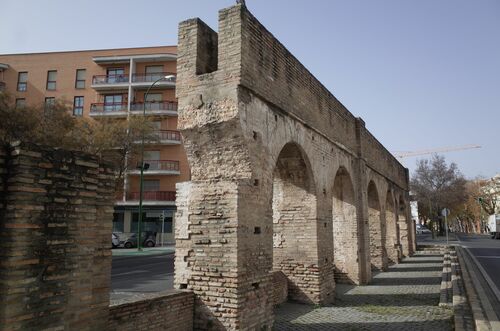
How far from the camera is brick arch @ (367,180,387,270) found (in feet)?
54.0

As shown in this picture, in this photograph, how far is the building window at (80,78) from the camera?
36844mm

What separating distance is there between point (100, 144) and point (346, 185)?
15.8m

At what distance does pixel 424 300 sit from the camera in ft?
32.3

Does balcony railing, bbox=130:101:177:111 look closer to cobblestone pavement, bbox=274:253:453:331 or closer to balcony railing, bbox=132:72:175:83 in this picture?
balcony railing, bbox=132:72:175:83

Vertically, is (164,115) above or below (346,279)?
above

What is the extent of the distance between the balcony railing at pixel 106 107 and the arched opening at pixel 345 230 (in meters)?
26.4

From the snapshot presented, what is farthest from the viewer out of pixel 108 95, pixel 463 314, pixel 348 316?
pixel 108 95

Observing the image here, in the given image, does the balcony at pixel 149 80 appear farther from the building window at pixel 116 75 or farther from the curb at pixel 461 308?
the curb at pixel 461 308

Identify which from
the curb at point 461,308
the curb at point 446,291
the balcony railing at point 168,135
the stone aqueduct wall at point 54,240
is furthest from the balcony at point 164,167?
the stone aqueduct wall at point 54,240

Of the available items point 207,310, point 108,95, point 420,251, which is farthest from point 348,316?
point 108,95

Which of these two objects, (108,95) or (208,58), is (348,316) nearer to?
(208,58)

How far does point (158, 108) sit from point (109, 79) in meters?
6.05

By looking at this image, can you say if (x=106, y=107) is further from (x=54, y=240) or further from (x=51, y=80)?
(x=54, y=240)

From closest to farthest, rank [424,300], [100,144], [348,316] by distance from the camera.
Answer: [348,316] < [424,300] < [100,144]
